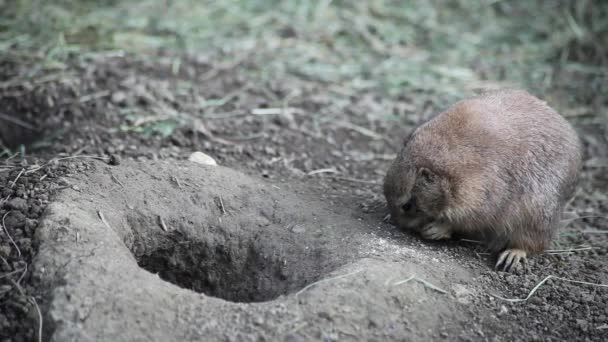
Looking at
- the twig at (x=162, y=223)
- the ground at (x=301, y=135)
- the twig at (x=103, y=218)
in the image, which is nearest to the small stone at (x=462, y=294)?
the ground at (x=301, y=135)

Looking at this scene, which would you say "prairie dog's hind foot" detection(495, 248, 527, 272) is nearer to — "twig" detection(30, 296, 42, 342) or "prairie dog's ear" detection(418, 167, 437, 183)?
"prairie dog's ear" detection(418, 167, 437, 183)

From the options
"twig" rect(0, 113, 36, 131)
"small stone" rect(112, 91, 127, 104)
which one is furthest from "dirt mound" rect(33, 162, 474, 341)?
"twig" rect(0, 113, 36, 131)

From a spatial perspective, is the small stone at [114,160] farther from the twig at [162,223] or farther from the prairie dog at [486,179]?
the prairie dog at [486,179]

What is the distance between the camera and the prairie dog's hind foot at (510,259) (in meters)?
5.20

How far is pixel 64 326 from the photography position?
149 inches

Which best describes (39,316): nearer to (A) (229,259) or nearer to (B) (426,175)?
(A) (229,259)

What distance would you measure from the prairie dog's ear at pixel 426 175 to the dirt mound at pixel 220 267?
22.2 inches

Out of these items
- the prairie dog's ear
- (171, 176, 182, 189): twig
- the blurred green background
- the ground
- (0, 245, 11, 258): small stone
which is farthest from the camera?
the blurred green background

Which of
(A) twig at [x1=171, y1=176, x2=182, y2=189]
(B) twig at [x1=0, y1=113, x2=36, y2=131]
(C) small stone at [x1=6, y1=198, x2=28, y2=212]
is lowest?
(B) twig at [x1=0, y1=113, x2=36, y2=131]

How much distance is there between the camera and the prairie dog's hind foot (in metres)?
5.20

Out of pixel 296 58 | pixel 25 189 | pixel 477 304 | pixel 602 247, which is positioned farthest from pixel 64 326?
pixel 296 58

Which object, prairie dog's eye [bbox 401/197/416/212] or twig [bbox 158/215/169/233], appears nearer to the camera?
twig [bbox 158/215/169/233]

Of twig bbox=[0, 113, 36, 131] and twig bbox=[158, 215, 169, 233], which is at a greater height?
twig bbox=[158, 215, 169, 233]

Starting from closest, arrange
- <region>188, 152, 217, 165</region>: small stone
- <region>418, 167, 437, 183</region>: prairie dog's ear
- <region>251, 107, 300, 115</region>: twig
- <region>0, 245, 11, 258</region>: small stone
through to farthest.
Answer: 1. <region>0, 245, 11, 258</region>: small stone
2. <region>418, 167, 437, 183</region>: prairie dog's ear
3. <region>188, 152, 217, 165</region>: small stone
4. <region>251, 107, 300, 115</region>: twig
